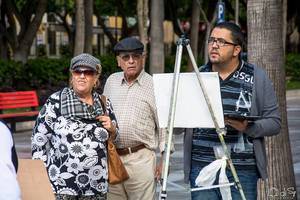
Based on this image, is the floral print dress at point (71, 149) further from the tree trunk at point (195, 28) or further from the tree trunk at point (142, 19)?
the tree trunk at point (195, 28)

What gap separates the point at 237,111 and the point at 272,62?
2564 mm

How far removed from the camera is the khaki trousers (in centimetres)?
634

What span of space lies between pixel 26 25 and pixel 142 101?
2546 cm

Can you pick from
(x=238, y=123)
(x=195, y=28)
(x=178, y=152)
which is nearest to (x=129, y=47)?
(x=238, y=123)

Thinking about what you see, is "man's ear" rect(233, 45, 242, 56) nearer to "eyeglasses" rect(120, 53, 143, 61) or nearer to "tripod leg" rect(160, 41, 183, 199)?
"tripod leg" rect(160, 41, 183, 199)

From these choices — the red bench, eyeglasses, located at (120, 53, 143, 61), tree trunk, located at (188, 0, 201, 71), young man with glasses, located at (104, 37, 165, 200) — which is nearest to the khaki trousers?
young man with glasses, located at (104, 37, 165, 200)

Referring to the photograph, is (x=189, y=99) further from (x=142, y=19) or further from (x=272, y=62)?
(x=142, y=19)

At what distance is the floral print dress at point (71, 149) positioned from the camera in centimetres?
564

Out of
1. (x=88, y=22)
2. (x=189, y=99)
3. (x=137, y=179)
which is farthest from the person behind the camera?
(x=88, y=22)

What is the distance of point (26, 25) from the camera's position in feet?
103

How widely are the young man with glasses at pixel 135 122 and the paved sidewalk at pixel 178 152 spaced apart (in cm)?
335

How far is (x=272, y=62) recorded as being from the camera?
7836 mm

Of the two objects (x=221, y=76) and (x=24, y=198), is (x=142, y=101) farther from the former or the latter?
(x=24, y=198)

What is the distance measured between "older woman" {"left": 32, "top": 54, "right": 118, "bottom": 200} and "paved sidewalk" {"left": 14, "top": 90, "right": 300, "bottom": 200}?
4.07 meters
